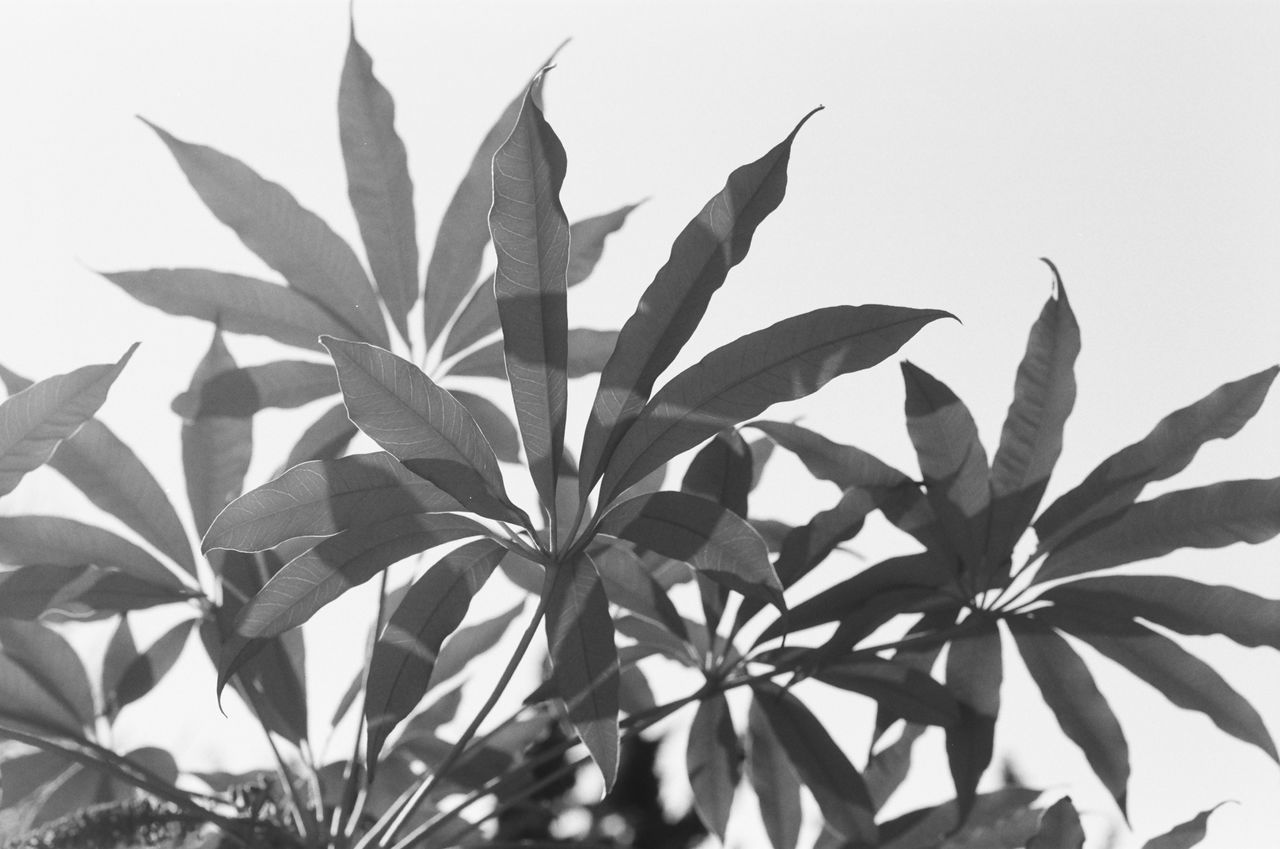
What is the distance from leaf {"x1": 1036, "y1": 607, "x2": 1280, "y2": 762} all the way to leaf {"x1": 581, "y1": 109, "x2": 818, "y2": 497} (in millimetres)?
551

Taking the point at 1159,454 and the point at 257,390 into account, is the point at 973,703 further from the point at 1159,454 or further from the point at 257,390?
the point at 257,390

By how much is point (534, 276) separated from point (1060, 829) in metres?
0.76

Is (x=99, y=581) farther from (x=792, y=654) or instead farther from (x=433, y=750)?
(x=792, y=654)

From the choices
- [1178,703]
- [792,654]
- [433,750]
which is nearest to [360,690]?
[433,750]

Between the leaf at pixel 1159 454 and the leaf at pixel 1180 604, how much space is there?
0.23 ft

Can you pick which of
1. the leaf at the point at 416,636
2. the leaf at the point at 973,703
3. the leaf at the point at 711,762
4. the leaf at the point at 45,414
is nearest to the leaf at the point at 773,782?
the leaf at the point at 711,762

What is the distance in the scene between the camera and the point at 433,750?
1.45 meters

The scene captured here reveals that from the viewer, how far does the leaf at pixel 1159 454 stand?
3.58 feet

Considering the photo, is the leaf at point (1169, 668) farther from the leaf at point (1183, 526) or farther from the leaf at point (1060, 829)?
the leaf at point (1060, 829)

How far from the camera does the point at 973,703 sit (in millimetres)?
1149

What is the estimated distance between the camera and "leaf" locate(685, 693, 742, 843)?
1.31 m

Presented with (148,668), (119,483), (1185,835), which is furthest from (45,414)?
(1185,835)

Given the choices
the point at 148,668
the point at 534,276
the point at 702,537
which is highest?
the point at 534,276

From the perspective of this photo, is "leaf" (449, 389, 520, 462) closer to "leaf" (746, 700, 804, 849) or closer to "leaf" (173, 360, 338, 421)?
"leaf" (173, 360, 338, 421)
